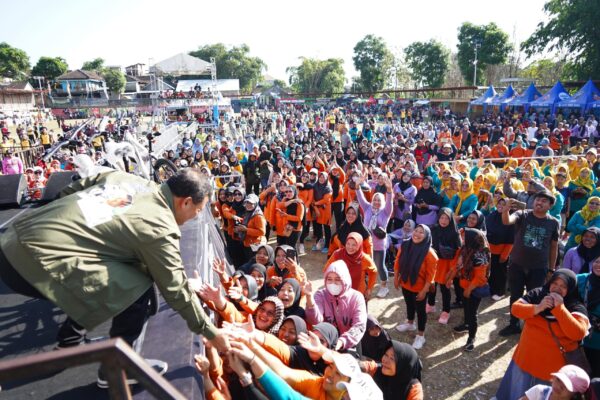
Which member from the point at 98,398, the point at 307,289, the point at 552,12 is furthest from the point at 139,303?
the point at 552,12

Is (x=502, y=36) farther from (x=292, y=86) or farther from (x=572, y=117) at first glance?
(x=292, y=86)

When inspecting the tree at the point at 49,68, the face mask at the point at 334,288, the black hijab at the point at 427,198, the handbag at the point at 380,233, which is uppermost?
the tree at the point at 49,68

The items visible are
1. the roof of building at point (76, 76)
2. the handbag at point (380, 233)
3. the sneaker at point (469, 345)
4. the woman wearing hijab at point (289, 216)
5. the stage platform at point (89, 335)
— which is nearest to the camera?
the stage platform at point (89, 335)

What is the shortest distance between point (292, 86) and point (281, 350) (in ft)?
247

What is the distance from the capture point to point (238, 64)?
73.9 metres

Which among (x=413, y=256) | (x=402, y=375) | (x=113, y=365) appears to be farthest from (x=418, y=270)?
(x=113, y=365)

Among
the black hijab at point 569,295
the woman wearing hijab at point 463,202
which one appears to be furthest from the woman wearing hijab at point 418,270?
the woman wearing hijab at point 463,202

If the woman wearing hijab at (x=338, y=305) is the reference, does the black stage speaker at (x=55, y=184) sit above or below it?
above

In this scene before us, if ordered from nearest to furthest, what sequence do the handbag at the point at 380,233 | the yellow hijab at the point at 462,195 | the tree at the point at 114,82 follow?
the handbag at the point at 380,233, the yellow hijab at the point at 462,195, the tree at the point at 114,82

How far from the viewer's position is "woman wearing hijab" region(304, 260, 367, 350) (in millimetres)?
3438

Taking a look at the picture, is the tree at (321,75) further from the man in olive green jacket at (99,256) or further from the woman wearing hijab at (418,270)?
the man in olive green jacket at (99,256)

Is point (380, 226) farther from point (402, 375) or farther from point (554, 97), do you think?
point (554, 97)

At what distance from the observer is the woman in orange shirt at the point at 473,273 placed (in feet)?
14.5

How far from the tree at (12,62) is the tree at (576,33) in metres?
78.1
